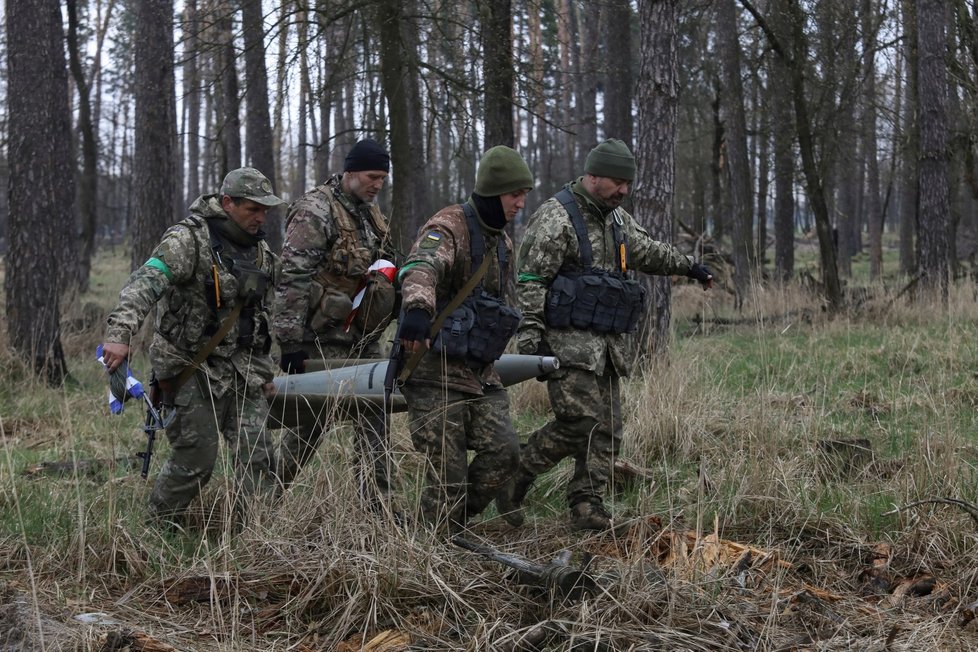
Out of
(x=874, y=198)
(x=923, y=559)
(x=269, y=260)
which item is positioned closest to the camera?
(x=923, y=559)

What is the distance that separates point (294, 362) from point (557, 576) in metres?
2.07

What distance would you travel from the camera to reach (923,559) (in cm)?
432

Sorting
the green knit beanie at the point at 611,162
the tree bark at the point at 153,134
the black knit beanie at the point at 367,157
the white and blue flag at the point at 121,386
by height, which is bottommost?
the white and blue flag at the point at 121,386

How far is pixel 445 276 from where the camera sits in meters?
4.82

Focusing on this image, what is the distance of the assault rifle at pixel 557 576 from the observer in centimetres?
370

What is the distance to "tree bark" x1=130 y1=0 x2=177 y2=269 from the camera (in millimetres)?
11523

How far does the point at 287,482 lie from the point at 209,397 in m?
0.70

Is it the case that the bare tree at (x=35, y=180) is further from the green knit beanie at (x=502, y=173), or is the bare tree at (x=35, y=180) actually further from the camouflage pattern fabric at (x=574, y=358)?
the green knit beanie at (x=502, y=173)

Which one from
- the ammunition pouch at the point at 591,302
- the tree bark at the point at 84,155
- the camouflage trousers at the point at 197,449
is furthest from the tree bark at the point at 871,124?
the tree bark at the point at 84,155

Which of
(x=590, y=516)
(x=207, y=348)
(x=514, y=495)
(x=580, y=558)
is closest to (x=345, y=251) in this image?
(x=207, y=348)

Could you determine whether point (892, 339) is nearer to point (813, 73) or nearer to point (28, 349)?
point (813, 73)

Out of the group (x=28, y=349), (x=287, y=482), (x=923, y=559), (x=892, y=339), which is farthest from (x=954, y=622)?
(x=28, y=349)

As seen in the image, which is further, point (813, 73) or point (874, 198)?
point (874, 198)

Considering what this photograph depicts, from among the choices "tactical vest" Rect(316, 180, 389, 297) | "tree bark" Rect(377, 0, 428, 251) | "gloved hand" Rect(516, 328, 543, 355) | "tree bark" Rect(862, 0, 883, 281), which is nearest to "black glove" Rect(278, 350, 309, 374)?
"tactical vest" Rect(316, 180, 389, 297)
